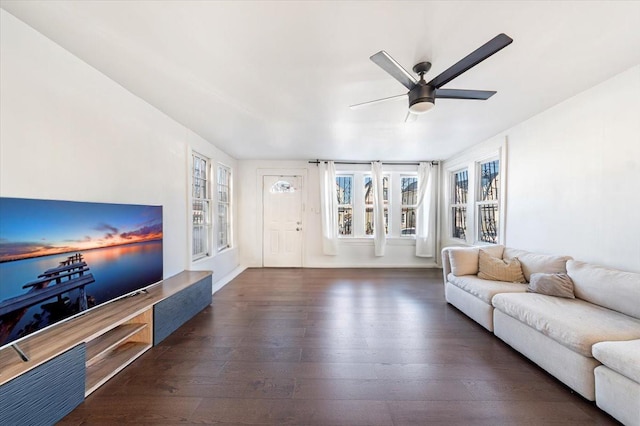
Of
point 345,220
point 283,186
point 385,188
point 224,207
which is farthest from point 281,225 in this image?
point 385,188

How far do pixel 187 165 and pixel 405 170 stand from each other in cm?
432

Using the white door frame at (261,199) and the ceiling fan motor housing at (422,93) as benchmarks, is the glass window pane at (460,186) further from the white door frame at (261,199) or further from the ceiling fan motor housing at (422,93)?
the ceiling fan motor housing at (422,93)

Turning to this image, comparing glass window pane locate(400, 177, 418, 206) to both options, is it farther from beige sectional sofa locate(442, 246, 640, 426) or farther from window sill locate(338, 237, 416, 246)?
beige sectional sofa locate(442, 246, 640, 426)

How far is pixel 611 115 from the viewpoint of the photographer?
215 centimetres

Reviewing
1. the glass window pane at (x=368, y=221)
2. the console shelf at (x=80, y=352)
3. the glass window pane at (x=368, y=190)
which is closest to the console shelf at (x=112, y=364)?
the console shelf at (x=80, y=352)

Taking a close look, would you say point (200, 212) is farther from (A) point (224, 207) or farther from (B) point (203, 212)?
(A) point (224, 207)

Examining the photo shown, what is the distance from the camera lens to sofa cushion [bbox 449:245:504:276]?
3.11 m

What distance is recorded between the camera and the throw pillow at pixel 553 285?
2.19 m

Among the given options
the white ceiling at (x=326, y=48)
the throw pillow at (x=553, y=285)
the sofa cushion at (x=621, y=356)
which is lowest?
the sofa cushion at (x=621, y=356)

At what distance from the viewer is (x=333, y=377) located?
1819 millimetres

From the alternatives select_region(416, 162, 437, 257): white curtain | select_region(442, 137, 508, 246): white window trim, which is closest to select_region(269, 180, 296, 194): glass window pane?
select_region(416, 162, 437, 257): white curtain

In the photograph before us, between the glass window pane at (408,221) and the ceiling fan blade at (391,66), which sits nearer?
the ceiling fan blade at (391,66)

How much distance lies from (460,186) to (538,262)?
246 centimetres

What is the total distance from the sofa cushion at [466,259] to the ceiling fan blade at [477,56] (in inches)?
89.5
